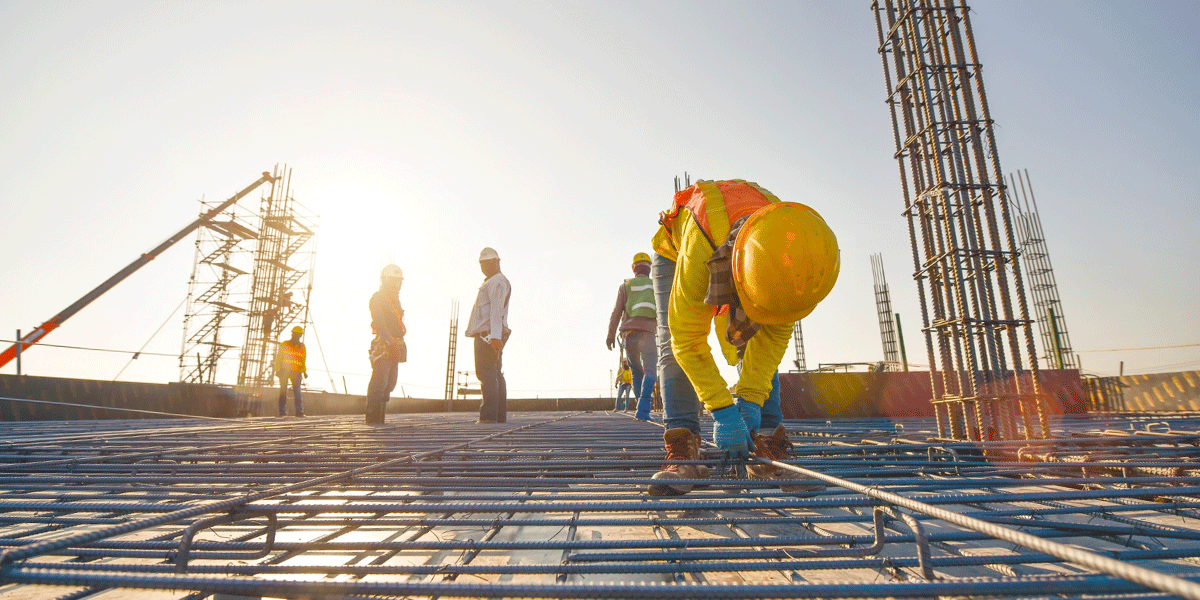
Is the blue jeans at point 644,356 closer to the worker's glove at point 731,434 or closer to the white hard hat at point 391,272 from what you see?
the white hard hat at point 391,272

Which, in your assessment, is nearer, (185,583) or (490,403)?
(185,583)

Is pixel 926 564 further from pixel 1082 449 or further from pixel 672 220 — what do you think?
pixel 1082 449

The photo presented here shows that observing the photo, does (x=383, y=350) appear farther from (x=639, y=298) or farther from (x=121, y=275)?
(x=121, y=275)

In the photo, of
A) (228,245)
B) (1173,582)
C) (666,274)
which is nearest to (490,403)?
(666,274)

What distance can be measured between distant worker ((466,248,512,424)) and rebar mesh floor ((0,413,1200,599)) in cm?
284

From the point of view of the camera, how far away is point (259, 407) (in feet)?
49.1

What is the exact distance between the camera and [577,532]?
1526 millimetres

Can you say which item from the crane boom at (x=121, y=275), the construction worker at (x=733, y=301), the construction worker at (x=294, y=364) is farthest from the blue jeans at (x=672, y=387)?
the crane boom at (x=121, y=275)

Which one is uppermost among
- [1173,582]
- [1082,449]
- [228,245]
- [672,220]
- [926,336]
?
[228,245]

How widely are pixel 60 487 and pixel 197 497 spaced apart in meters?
0.79

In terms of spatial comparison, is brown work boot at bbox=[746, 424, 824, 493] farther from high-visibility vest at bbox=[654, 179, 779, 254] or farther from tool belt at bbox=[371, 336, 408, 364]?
tool belt at bbox=[371, 336, 408, 364]

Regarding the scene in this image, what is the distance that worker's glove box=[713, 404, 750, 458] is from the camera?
2.06 m

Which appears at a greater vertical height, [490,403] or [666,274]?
[666,274]

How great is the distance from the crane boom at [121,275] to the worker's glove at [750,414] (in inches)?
663
